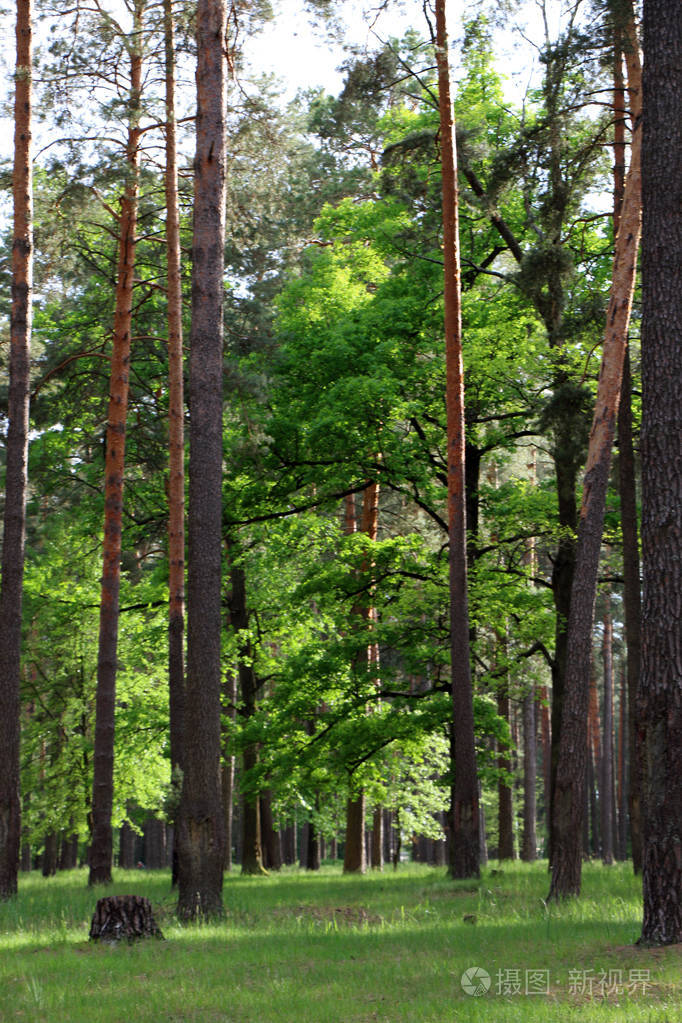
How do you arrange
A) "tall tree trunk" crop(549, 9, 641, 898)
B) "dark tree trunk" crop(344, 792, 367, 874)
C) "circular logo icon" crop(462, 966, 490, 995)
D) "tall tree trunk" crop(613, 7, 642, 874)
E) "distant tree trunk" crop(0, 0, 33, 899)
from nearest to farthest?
"circular logo icon" crop(462, 966, 490, 995)
"tall tree trunk" crop(549, 9, 641, 898)
"distant tree trunk" crop(0, 0, 33, 899)
"tall tree trunk" crop(613, 7, 642, 874)
"dark tree trunk" crop(344, 792, 367, 874)

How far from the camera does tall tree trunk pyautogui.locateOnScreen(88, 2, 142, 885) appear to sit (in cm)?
1745

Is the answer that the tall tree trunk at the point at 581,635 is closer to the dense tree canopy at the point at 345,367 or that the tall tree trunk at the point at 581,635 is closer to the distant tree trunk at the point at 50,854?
the dense tree canopy at the point at 345,367

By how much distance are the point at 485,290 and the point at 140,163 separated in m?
8.14

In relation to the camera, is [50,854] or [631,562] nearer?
[631,562]

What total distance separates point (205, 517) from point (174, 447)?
262 inches

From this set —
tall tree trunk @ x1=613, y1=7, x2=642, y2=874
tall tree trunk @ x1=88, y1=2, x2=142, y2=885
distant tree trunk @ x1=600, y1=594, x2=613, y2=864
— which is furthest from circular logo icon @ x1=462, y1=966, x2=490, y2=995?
distant tree trunk @ x1=600, y1=594, x2=613, y2=864

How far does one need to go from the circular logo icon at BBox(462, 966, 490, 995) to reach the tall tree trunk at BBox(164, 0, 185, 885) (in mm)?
9929

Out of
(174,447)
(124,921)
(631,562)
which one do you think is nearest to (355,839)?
(174,447)

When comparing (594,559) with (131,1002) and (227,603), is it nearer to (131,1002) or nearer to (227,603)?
(131,1002)

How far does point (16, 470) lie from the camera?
1529 cm

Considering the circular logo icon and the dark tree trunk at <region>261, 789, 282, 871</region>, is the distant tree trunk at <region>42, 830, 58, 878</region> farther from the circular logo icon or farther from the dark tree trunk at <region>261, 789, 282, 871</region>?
the circular logo icon

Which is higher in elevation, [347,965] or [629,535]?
[629,535]

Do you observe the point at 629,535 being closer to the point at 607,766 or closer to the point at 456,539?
the point at 456,539

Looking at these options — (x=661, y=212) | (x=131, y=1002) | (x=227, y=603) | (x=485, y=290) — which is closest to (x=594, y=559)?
(x=661, y=212)
